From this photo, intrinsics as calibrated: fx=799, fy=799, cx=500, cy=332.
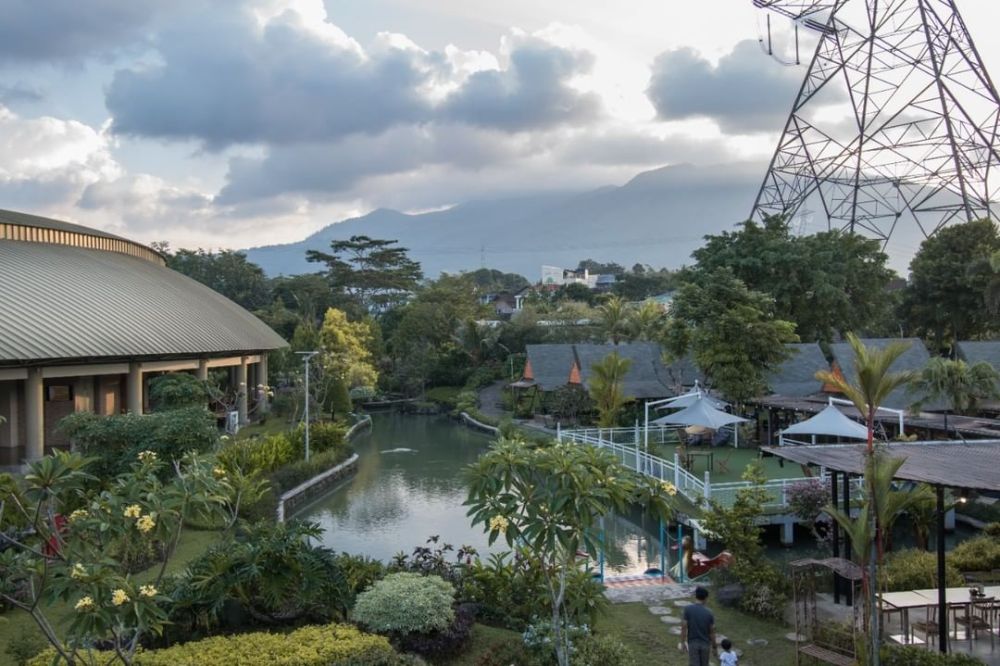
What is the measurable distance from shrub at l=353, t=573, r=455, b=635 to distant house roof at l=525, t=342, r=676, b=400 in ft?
78.8

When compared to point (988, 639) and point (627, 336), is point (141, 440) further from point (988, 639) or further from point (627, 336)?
point (627, 336)

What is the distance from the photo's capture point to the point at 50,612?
11.5 metres

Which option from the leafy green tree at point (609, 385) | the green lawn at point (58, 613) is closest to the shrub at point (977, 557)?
the green lawn at point (58, 613)

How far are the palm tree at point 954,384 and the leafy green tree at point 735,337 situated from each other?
518cm

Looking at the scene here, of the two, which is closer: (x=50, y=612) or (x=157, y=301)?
(x=50, y=612)

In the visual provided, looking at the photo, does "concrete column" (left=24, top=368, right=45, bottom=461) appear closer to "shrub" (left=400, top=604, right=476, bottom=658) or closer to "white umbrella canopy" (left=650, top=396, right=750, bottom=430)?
"white umbrella canopy" (left=650, top=396, right=750, bottom=430)

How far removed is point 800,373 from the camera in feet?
107

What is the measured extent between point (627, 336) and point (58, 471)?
140 feet

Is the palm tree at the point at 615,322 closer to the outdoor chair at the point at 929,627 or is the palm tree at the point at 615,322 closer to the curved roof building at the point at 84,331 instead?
the curved roof building at the point at 84,331

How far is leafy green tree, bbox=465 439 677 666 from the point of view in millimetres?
7539

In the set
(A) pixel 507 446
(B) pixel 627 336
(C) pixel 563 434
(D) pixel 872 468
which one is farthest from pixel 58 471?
(B) pixel 627 336

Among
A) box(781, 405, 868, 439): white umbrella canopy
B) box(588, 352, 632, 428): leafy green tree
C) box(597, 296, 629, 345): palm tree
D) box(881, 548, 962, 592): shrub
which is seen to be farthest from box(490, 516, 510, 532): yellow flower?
box(597, 296, 629, 345): palm tree

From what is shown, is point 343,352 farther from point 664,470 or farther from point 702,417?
point 664,470

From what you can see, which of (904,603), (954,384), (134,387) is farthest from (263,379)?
(904,603)
